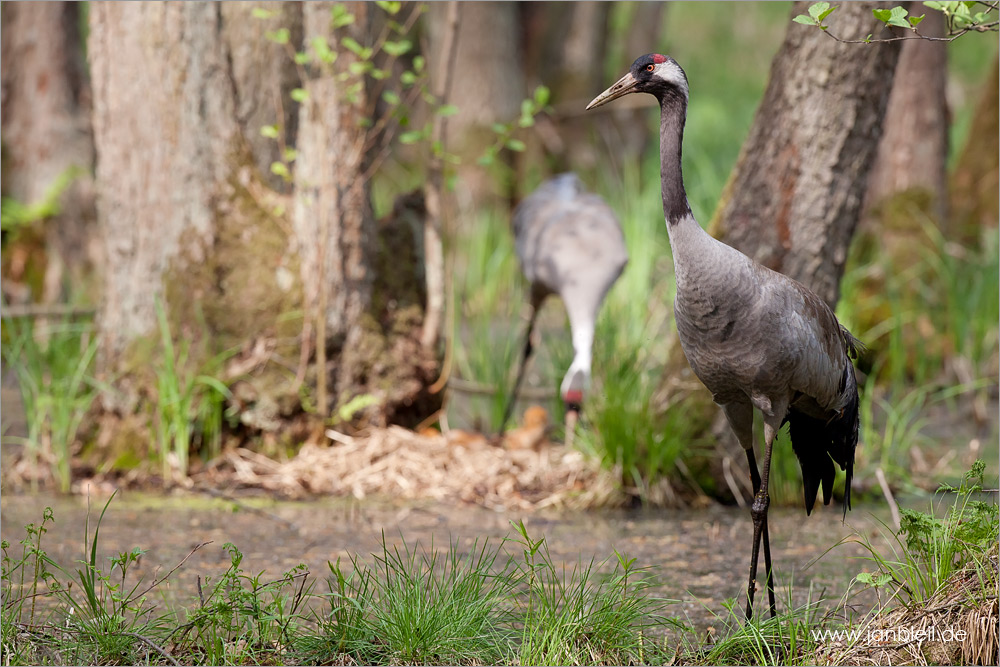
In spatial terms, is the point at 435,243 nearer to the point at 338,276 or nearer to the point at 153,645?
the point at 338,276

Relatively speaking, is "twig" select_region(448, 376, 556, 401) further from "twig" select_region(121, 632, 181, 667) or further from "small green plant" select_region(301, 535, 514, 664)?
"twig" select_region(121, 632, 181, 667)

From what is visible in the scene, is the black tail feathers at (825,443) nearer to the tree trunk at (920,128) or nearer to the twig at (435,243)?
the twig at (435,243)

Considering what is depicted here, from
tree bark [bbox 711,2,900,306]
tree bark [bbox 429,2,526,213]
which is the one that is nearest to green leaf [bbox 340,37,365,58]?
tree bark [bbox 711,2,900,306]

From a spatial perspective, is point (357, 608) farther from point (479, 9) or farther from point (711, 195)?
point (479, 9)

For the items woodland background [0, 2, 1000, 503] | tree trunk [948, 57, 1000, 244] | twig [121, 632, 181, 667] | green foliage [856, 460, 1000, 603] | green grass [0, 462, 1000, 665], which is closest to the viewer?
twig [121, 632, 181, 667]

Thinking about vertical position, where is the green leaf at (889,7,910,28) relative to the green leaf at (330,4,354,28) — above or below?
below

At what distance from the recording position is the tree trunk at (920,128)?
25.9ft

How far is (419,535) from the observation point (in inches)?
191

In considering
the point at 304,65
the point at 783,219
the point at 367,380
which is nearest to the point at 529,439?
the point at 367,380

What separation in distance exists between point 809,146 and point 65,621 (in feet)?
11.6

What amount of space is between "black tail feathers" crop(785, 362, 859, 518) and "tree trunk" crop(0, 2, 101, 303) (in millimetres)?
6827

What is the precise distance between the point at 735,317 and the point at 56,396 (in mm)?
3649

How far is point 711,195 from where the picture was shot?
8.66 m

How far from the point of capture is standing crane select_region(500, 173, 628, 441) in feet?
20.0
